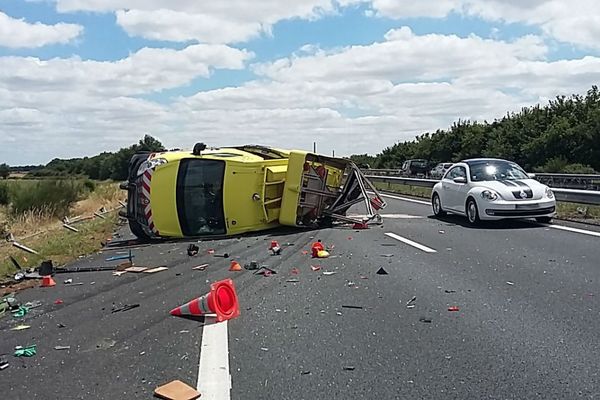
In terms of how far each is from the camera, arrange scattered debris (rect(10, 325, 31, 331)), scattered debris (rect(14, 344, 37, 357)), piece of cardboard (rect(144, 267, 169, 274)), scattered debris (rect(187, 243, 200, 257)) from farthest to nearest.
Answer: scattered debris (rect(187, 243, 200, 257)) < piece of cardboard (rect(144, 267, 169, 274)) < scattered debris (rect(10, 325, 31, 331)) < scattered debris (rect(14, 344, 37, 357))

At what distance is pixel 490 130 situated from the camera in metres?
64.9

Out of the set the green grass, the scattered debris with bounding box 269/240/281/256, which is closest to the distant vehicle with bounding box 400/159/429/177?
the green grass

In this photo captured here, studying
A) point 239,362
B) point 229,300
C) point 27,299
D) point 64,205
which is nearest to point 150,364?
point 239,362

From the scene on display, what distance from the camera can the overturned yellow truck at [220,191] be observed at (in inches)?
579

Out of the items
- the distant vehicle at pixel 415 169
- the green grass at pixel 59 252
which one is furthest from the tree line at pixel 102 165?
the green grass at pixel 59 252

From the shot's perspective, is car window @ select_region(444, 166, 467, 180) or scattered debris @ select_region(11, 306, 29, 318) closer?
scattered debris @ select_region(11, 306, 29, 318)

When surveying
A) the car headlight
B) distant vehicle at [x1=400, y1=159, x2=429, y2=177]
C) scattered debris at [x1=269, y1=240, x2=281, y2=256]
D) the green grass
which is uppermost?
distant vehicle at [x1=400, y1=159, x2=429, y2=177]

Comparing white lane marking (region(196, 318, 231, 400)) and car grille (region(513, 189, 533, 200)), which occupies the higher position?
car grille (region(513, 189, 533, 200))

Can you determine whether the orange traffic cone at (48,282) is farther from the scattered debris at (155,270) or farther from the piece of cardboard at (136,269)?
the scattered debris at (155,270)

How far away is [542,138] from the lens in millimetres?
49719

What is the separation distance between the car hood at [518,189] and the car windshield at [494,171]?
48 centimetres

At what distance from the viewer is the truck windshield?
14680 millimetres

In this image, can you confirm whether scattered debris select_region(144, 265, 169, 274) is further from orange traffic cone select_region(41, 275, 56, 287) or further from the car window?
the car window

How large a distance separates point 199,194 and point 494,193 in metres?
6.22
